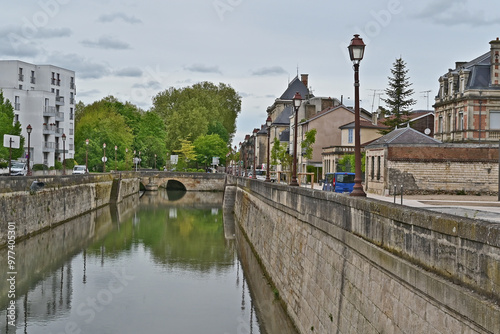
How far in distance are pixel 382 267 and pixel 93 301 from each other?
1505 cm

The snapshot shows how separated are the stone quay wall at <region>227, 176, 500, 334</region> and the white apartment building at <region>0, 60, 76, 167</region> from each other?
226ft

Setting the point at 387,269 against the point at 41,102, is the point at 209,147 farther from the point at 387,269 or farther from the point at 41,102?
the point at 387,269

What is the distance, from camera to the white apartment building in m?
82.6

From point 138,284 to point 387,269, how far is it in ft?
59.0

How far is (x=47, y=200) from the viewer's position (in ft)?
132

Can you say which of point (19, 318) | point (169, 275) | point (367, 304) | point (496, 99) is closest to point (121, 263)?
point (169, 275)

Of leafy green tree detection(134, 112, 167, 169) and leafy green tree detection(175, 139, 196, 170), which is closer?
leafy green tree detection(175, 139, 196, 170)

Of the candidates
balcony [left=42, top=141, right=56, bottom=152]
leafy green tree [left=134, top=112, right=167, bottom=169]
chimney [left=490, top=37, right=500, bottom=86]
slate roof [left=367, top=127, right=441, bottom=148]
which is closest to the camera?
slate roof [left=367, top=127, right=441, bottom=148]

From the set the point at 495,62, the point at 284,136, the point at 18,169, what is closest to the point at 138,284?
the point at 18,169

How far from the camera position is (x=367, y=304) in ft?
35.3

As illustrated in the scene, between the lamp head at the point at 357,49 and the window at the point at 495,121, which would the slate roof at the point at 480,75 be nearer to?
the window at the point at 495,121

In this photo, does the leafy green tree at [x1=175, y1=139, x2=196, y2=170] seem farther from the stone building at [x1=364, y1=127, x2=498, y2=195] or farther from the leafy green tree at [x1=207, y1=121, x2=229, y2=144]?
the stone building at [x1=364, y1=127, x2=498, y2=195]

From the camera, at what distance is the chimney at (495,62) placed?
1863 inches

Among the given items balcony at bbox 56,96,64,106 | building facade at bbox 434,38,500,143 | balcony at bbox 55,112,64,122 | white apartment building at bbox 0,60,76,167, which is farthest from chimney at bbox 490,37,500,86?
balcony at bbox 56,96,64,106
